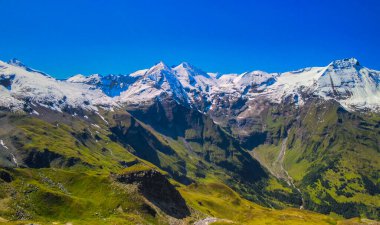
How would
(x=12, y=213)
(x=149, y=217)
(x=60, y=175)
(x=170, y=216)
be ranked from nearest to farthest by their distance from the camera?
(x=12, y=213) < (x=149, y=217) < (x=170, y=216) < (x=60, y=175)

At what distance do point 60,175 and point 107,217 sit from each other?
141 ft

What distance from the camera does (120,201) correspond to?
165 m

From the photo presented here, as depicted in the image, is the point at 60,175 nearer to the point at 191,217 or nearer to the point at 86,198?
the point at 86,198

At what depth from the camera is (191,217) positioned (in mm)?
184875

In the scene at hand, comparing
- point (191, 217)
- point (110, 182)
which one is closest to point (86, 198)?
point (110, 182)

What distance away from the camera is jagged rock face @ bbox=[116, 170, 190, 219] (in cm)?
17575

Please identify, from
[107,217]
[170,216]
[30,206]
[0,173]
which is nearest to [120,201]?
[107,217]

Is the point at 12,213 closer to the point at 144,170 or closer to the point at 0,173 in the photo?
the point at 0,173

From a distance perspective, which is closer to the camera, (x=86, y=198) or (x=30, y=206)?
(x=30, y=206)

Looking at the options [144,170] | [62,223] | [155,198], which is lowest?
[62,223]

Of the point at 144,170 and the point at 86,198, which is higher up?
the point at 144,170

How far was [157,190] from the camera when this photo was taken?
18112 centimetres

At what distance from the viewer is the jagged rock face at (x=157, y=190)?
17575cm

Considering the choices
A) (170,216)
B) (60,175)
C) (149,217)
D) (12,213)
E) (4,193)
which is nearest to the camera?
(12,213)
